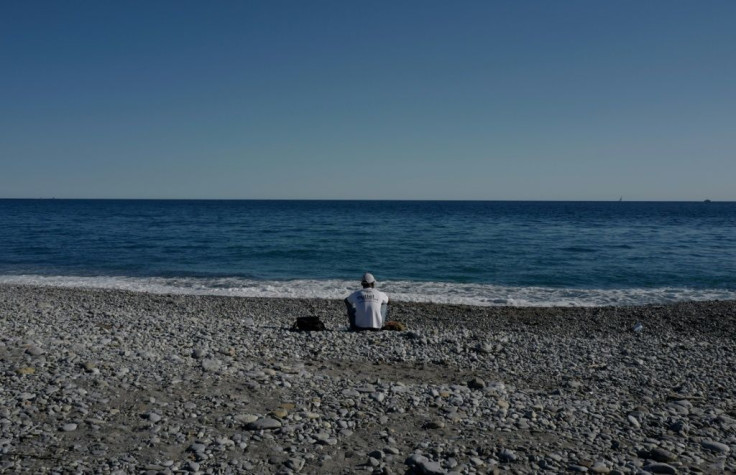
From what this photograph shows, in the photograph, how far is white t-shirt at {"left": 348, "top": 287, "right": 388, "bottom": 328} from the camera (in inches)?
506

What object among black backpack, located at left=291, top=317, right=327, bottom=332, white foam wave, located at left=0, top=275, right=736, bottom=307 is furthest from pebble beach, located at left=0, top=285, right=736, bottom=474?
white foam wave, located at left=0, top=275, right=736, bottom=307

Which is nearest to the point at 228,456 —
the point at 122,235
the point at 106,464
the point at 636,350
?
the point at 106,464

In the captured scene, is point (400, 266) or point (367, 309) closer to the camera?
point (367, 309)

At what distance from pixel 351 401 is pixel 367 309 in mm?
5118

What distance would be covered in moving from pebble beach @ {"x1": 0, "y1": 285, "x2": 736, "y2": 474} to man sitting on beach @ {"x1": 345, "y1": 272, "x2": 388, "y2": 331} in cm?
48

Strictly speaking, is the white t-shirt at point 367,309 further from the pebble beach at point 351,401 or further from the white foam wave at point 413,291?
the white foam wave at point 413,291

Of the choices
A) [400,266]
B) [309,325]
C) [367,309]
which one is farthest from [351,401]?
[400,266]

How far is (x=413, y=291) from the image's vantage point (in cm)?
2239

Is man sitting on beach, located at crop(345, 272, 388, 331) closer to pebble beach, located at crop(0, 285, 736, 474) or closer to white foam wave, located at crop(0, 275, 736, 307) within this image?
pebble beach, located at crop(0, 285, 736, 474)

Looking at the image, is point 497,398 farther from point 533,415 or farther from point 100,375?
point 100,375

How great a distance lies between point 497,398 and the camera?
323 inches

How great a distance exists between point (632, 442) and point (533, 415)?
1260mm

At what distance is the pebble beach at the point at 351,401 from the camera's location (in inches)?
241

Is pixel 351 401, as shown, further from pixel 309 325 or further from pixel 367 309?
pixel 309 325
